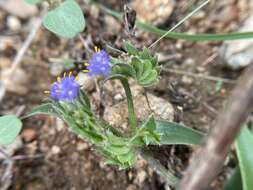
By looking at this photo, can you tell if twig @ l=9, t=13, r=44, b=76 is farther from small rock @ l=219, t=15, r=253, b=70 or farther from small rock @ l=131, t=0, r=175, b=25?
small rock @ l=219, t=15, r=253, b=70

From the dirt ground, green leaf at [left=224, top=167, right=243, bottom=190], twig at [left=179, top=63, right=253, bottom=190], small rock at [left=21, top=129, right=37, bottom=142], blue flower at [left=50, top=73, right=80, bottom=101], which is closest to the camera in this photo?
twig at [left=179, top=63, right=253, bottom=190]

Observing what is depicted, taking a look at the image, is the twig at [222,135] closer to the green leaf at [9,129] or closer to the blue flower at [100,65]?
the blue flower at [100,65]

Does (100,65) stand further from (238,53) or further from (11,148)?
(238,53)

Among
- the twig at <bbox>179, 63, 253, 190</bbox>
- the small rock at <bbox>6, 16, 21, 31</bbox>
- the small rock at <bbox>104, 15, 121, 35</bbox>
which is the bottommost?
the twig at <bbox>179, 63, 253, 190</bbox>

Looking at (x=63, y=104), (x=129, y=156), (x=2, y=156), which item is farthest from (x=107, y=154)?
(x=2, y=156)

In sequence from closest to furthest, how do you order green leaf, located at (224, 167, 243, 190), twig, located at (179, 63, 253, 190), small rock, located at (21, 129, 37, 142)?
twig, located at (179, 63, 253, 190) → green leaf, located at (224, 167, 243, 190) → small rock, located at (21, 129, 37, 142)

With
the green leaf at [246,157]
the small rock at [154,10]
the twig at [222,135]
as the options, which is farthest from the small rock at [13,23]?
the twig at [222,135]

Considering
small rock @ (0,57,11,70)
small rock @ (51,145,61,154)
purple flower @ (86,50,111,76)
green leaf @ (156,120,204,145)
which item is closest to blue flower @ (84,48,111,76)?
purple flower @ (86,50,111,76)

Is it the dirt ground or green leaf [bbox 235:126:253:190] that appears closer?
green leaf [bbox 235:126:253:190]
